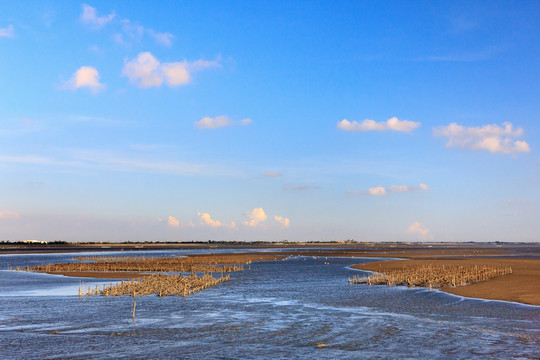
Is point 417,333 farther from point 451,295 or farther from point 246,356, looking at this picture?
point 451,295

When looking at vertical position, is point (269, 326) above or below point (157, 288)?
below

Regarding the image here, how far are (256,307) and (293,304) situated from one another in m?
3.79

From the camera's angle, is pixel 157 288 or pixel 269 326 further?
pixel 157 288

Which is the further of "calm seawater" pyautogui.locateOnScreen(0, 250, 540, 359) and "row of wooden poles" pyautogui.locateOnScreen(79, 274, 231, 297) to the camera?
"row of wooden poles" pyautogui.locateOnScreen(79, 274, 231, 297)

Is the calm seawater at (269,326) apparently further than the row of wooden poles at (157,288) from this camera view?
No

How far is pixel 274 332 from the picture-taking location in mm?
31219

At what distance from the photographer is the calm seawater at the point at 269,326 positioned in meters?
26.2

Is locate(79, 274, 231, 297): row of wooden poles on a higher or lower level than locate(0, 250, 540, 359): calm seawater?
higher

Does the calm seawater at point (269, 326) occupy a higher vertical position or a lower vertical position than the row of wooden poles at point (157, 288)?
lower

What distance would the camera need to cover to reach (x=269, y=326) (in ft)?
109

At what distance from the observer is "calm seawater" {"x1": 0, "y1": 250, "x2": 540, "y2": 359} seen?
86.1 feet

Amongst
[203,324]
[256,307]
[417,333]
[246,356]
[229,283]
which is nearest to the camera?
[246,356]

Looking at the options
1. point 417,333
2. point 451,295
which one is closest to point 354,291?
point 451,295

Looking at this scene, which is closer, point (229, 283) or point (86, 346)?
point (86, 346)
